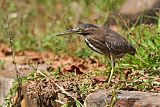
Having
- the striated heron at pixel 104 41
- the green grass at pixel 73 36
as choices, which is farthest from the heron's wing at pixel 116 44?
the green grass at pixel 73 36

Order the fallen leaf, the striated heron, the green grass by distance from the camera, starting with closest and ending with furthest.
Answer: the striated heron < the fallen leaf < the green grass

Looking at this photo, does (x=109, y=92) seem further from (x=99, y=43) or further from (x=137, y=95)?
(x=99, y=43)

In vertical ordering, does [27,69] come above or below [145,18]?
below

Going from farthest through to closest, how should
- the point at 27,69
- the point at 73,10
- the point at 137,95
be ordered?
the point at 73,10, the point at 27,69, the point at 137,95

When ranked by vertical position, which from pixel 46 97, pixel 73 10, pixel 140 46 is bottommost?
pixel 46 97

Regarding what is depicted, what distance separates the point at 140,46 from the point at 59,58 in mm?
1741

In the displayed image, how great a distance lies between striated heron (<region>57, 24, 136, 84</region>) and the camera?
5828 millimetres

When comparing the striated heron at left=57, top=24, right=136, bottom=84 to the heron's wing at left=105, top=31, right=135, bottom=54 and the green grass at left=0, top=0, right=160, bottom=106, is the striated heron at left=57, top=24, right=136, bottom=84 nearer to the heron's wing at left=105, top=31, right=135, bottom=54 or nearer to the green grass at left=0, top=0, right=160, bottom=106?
the heron's wing at left=105, top=31, right=135, bottom=54

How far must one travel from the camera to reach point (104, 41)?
19.2 ft

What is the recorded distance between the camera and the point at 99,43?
5.83 metres

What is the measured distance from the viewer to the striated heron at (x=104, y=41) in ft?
19.1

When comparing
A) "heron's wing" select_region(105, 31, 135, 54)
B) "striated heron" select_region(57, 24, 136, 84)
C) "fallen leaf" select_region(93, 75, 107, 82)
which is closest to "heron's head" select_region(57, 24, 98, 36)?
"striated heron" select_region(57, 24, 136, 84)

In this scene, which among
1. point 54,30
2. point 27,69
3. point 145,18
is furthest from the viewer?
point 54,30

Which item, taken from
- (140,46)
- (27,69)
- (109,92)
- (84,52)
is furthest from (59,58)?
(109,92)
